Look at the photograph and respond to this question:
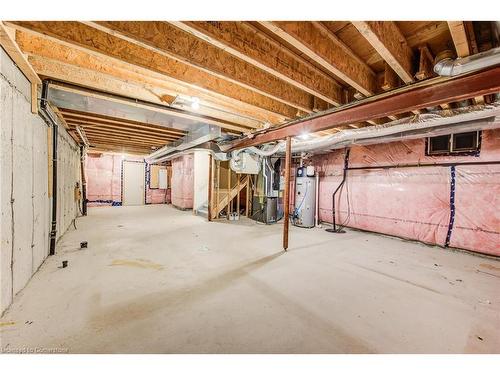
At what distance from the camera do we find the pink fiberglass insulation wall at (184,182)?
757cm

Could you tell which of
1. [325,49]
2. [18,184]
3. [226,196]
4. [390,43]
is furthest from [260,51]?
[226,196]

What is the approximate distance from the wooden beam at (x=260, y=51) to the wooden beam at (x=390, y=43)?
27.3 inches

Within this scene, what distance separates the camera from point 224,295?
2.00 m

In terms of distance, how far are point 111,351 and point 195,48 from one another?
7.48ft

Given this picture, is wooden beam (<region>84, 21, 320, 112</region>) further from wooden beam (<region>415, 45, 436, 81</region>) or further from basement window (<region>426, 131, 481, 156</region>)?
basement window (<region>426, 131, 481, 156</region>)

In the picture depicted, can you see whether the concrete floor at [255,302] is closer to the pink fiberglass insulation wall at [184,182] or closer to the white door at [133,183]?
the pink fiberglass insulation wall at [184,182]

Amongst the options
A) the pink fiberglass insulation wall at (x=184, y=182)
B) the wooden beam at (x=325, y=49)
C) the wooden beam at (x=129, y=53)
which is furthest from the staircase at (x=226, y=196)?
the wooden beam at (x=325, y=49)

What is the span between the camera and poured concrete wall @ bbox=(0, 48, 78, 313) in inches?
63.4

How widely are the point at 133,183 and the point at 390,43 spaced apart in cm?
994

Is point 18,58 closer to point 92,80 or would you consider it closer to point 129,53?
point 92,80

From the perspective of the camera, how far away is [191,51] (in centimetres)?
180

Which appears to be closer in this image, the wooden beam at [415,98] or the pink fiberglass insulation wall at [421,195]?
the wooden beam at [415,98]

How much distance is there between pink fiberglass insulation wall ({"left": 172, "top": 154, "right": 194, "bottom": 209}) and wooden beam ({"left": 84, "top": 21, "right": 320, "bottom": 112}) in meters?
5.44
